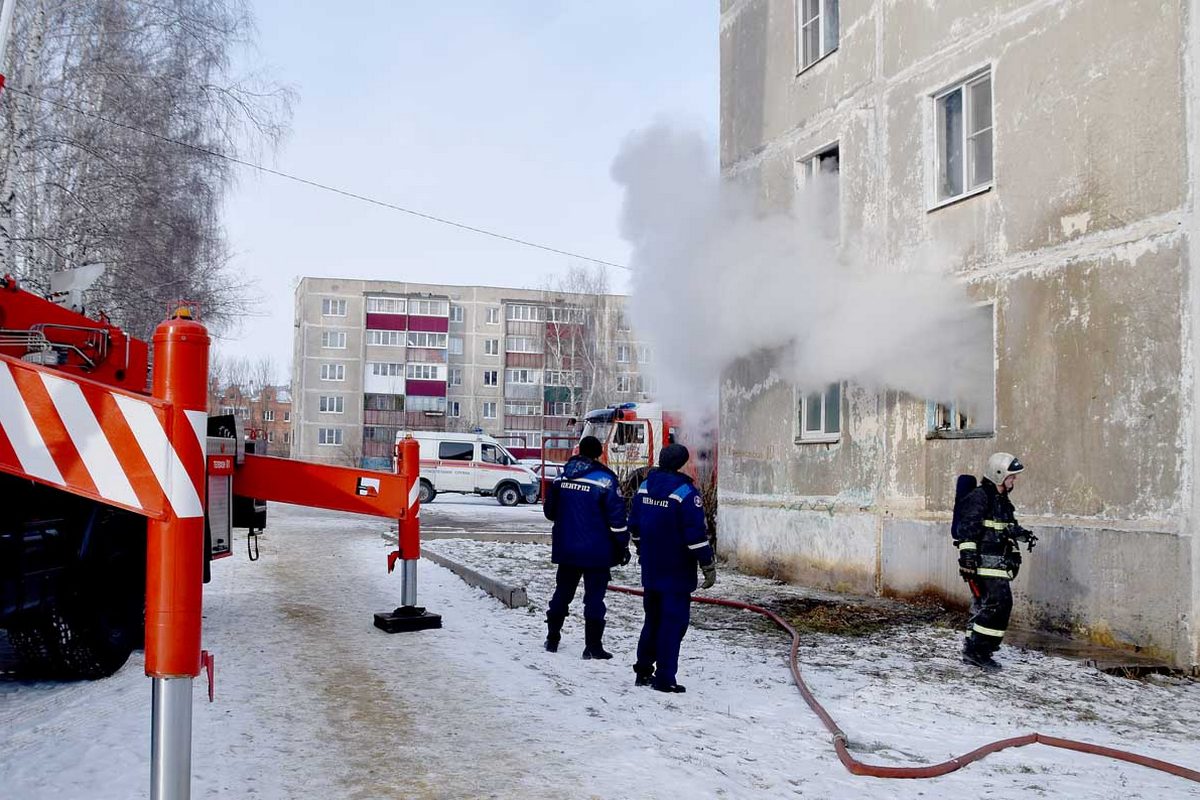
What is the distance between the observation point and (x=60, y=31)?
1627 cm

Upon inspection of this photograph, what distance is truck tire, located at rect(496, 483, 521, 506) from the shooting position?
3045 cm

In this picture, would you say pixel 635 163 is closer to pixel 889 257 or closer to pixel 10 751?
pixel 889 257

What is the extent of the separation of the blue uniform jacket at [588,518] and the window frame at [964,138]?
4976 millimetres

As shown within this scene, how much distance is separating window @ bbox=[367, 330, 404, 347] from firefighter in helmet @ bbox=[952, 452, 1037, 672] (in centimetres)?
6110

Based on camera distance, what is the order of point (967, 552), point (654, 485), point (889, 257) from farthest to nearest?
1. point (889, 257)
2. point (967, 552)
3. point (654, 485)

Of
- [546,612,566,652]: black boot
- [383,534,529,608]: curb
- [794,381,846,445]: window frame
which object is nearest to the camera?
[546,612,566,652]: black boot

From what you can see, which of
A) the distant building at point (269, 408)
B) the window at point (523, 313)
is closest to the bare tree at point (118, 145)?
the window at point (523, 313)

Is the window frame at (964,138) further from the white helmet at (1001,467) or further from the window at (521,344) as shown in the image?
the window at (521,344)

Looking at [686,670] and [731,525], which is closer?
[686,670]

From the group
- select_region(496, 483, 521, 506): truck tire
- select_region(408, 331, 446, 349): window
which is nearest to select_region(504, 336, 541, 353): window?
select_region(408, 331, 446, 349): window

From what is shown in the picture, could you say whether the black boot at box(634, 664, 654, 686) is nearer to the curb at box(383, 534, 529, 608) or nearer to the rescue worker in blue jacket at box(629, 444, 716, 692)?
the rescue worker in blue jacket at box(629, 444, 716, 692)

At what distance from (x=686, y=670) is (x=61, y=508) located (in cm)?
419

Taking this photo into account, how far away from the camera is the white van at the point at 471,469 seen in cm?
3028

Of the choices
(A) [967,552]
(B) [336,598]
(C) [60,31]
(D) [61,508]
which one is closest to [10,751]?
(D) [61,508]
